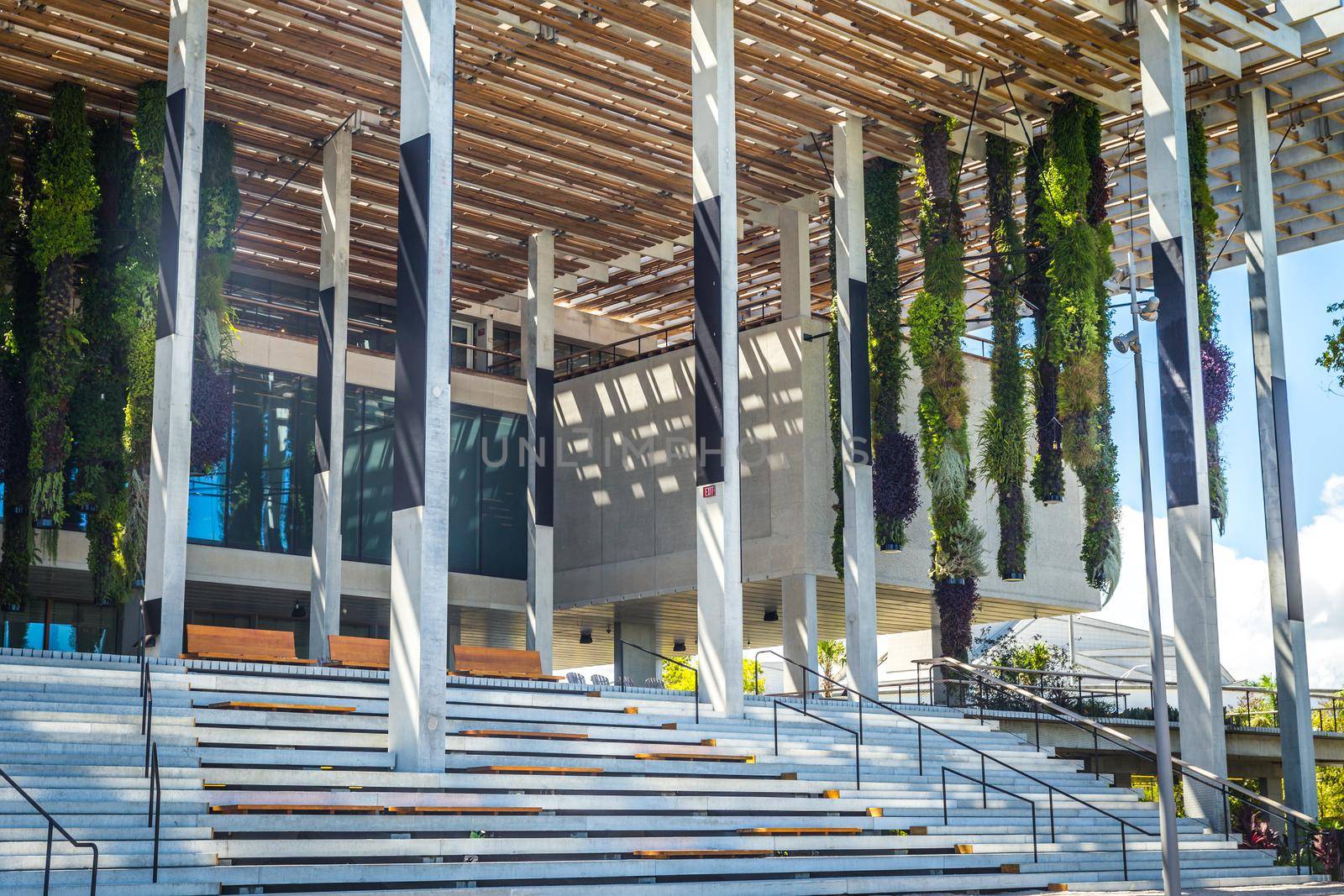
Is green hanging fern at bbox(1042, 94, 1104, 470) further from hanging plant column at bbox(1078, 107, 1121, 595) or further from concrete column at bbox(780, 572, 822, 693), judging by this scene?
concrete column at bbox(780, 572, 822, 693)

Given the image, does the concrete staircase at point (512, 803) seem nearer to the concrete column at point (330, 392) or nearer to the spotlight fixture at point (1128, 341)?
the spotlight fixture at point (1128, 341)

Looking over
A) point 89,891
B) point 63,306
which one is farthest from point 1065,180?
point 89,891

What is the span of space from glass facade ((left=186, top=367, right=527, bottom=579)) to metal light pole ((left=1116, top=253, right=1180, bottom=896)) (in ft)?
46.0

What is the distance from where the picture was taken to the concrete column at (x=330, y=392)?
2339 cm

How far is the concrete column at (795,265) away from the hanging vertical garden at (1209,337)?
6.87m

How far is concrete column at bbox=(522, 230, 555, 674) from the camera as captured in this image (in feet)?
87.7

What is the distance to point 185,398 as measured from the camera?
18.2 meters

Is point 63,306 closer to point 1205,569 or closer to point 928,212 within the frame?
point 928,212

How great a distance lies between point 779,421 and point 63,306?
12.1 m

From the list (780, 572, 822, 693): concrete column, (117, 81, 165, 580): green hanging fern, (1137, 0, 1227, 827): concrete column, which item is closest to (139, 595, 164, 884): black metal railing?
(117, 81, 165, 580): green hanging fern

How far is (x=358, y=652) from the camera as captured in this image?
1977cm

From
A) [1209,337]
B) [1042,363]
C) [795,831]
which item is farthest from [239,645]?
[1209,337]

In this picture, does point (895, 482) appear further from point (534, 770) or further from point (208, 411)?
point (534, 770)

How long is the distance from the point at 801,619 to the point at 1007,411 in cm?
544
